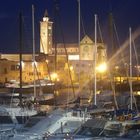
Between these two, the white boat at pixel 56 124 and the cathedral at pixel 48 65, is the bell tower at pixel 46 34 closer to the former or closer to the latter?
the cathedral at pixel 48 65

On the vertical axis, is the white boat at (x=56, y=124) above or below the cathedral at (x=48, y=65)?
below

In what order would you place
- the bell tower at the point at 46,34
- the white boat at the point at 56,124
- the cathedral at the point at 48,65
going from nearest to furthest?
the white boat at the point at 56,124 → the cathedral at the point at 48,65 → the bell tower at the point at 46,34

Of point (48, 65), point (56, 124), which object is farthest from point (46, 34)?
point (56, 124)

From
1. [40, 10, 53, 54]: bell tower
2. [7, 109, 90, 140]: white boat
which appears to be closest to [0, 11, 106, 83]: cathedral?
[40, 10, 53, 54]: bell tower

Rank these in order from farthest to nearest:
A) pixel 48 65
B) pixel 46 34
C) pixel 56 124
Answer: pixel 46 34
pixel 48 65
pixel 56 124

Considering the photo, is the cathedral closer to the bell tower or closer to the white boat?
the bell tower

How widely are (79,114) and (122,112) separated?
1.97 meters

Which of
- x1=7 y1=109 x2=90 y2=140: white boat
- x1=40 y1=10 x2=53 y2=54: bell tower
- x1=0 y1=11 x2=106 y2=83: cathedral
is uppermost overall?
x1=40 y1=10 x2=53 y2=54: bell tower

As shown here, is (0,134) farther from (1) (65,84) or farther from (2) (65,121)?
(1) (65,84)

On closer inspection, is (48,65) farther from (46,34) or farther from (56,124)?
(56,124)

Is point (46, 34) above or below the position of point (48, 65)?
above

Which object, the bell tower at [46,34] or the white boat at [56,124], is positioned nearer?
the white boat at [56,124]

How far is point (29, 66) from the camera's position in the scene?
224 ft

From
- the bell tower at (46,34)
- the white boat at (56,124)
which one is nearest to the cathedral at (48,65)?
the bell tower at (46,34)
